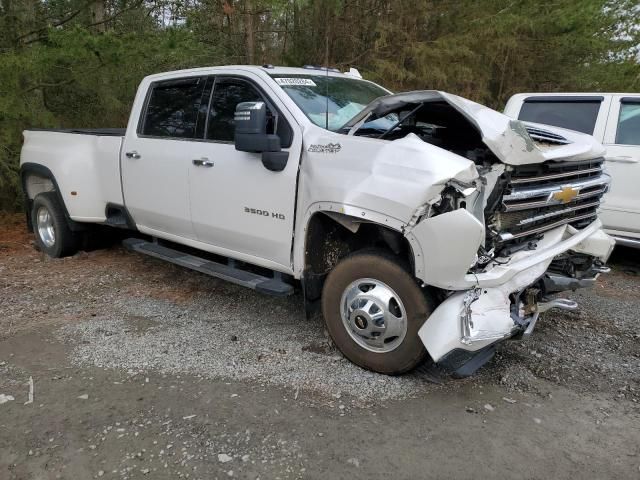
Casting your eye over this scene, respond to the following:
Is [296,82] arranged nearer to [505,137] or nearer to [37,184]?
[505,137]

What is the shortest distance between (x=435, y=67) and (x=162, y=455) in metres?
9.83

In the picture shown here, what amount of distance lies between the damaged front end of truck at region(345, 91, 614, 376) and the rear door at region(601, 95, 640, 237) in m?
2.16

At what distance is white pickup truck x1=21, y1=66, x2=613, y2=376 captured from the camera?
123 inches

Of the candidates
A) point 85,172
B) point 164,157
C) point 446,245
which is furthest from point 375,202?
point 85,172

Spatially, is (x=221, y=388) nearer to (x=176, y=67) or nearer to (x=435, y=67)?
(x=176, y=67)

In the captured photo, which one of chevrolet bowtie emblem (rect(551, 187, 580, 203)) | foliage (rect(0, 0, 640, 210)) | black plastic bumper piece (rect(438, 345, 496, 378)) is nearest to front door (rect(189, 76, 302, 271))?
black plastic bumper piece (rect(438, 345, 496, 378))

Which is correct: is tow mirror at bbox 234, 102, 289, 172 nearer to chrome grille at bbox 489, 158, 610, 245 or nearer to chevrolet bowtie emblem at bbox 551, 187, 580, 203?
chrome grille at bbox 489, 158, 610, 245

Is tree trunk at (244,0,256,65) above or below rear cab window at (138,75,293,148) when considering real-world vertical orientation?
above

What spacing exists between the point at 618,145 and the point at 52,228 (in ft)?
21.8

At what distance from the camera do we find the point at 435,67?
10.9m

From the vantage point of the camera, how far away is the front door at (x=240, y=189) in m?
3.92

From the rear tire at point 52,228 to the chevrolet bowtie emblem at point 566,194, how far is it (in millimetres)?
5177

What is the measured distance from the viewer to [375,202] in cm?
329

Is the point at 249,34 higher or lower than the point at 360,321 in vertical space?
higher
